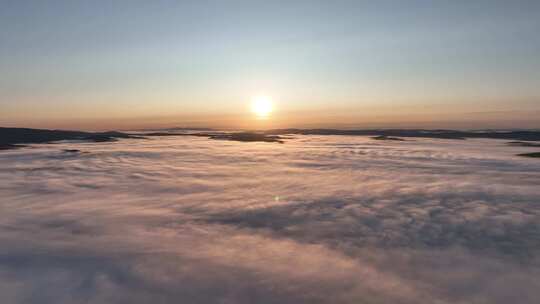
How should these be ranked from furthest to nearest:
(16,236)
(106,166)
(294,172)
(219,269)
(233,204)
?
(106,166) < (294,172) < (233,204) < (16,236) < (219,269)

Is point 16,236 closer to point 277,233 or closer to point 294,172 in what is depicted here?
point 277,233

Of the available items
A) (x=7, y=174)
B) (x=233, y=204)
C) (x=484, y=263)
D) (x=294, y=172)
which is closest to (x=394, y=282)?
(x=484, y=263)

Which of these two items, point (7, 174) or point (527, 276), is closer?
point (527, 276)

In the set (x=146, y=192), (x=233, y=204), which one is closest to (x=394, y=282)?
(x=233, y=204)

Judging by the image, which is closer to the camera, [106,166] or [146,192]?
[146,192]

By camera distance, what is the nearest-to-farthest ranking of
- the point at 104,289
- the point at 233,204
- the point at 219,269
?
1. the point at 104,289
2. the point at 219,269
3. the point at 233,204

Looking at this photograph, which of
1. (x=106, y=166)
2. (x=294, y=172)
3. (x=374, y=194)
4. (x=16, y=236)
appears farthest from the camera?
(x=106, y=166)

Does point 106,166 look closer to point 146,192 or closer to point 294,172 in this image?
point 146,192

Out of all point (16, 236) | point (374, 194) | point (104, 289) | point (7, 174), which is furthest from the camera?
point (7, 174)
